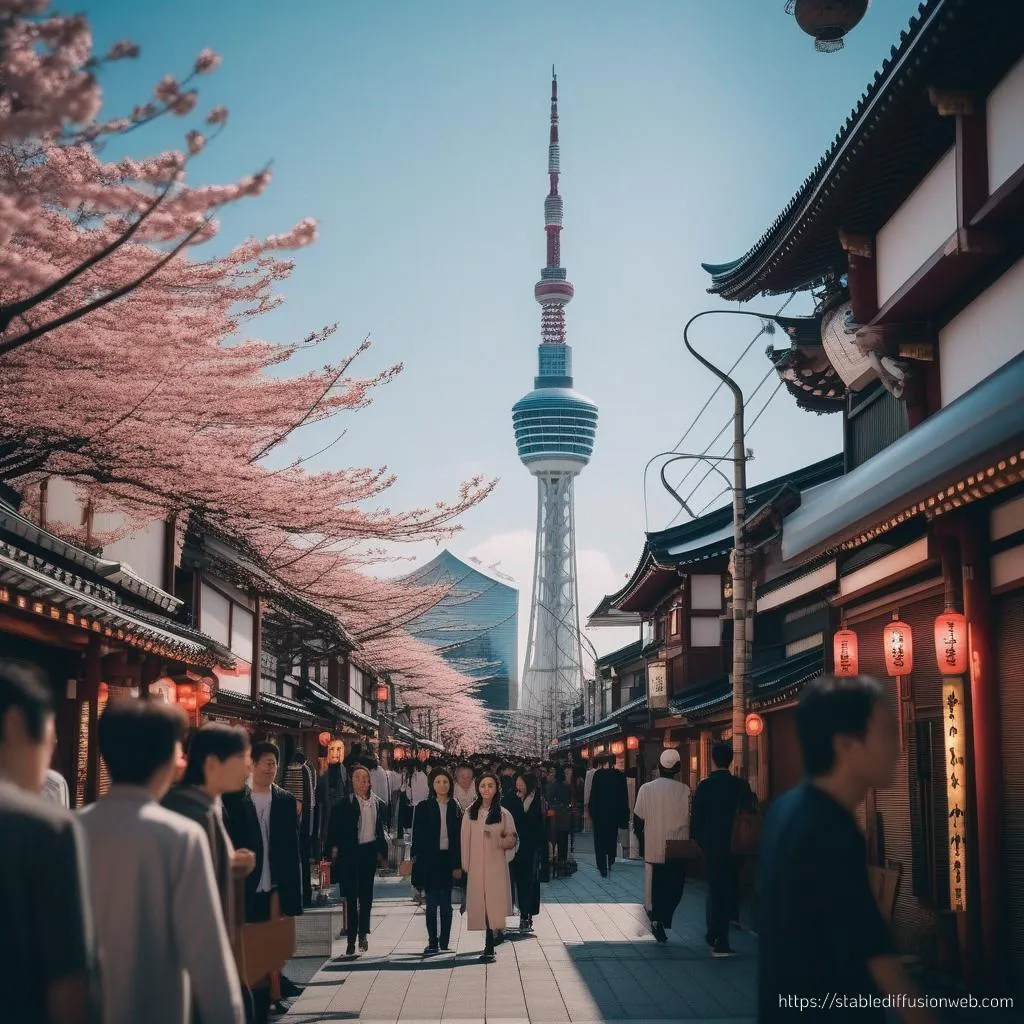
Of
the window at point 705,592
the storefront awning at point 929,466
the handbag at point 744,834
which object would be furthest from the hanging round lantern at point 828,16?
the window at point 705,592

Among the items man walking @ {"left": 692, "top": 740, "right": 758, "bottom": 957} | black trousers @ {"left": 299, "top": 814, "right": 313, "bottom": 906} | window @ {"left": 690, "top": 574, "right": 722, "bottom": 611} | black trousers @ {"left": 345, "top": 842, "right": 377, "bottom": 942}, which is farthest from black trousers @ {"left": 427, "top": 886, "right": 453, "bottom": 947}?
window @ {"left": 690, "top": 574, "right": 722, "bottom": 611}

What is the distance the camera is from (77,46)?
544 centimetres

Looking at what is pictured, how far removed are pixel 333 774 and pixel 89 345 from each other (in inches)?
405

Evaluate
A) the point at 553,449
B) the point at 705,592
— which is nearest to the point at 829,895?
the point at 705,592

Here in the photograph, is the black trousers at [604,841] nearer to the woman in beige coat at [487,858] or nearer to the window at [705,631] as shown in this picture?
the woman in beige coat at [487,858]

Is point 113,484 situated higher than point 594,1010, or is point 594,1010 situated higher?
point 113,484

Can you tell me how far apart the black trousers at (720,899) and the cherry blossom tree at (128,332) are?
536 cm

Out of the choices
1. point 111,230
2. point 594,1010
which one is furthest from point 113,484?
point 594,1010

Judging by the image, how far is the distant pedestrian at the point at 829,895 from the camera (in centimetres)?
394

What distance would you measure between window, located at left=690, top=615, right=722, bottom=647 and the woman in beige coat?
790 inches

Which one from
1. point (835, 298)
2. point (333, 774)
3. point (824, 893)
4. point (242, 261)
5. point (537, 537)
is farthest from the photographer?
point (537, 537)

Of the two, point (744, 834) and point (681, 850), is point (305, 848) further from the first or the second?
point (744, 834)

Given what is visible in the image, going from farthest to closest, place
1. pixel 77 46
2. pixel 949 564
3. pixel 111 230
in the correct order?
pixel 949 564
pixel 111 230
pixel 77 46

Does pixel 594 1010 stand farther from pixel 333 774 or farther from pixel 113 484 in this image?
pixel 333 774
